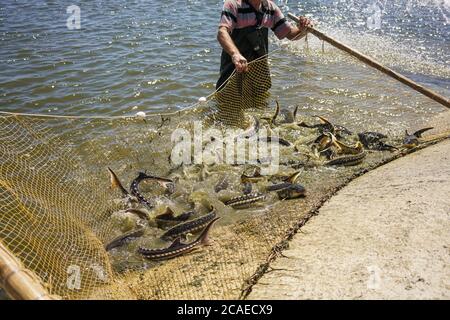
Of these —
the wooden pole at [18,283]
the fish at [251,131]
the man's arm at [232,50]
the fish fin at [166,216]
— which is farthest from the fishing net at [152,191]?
the man's arm at [232,50]

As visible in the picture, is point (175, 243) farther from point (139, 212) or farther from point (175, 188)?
point (175, 188)

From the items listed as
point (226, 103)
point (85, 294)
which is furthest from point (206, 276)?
point (226, 103)

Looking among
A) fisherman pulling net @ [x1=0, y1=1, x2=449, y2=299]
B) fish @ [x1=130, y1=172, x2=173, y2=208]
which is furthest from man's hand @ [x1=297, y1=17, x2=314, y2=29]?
fish @ [x1=130, y1=172, x2=173, y2=208]

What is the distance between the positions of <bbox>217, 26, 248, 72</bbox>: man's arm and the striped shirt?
17 centimetres

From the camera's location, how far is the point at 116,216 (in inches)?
183

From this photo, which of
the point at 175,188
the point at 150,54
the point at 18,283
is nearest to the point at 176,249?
the point at 175,188

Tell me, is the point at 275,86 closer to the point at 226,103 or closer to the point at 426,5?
the point at 226,103

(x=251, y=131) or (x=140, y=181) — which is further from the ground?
(x=251, y=131)

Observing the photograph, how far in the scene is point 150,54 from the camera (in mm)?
9344

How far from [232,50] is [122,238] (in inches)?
115

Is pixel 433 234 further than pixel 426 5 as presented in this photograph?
No

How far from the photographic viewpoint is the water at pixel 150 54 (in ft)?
Result: 25.0

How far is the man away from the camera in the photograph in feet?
19.4
